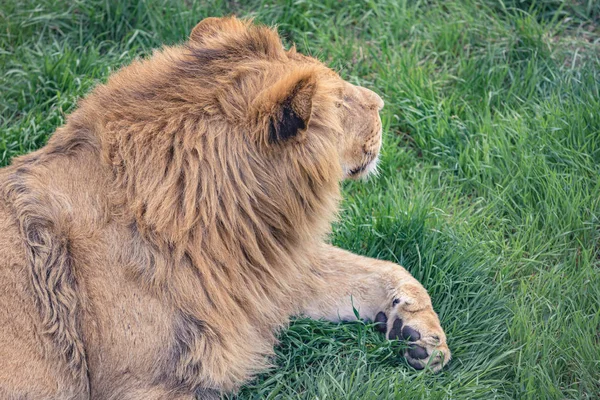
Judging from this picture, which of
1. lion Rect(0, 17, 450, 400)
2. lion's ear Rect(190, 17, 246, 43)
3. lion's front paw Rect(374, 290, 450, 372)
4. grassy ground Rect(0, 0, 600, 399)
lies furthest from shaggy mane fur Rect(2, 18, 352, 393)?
lion's front paw Rect(374, 290, 450, 372)

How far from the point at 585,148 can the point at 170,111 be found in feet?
7.84

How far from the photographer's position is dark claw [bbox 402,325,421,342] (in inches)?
138

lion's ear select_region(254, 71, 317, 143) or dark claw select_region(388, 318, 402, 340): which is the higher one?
lion's ear select_region(254, 71, 317, 143)

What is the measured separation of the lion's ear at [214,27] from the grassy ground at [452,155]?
1291 millimetres

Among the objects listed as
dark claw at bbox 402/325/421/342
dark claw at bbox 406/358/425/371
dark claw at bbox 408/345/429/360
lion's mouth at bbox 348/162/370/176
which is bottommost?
dark claw at bbox 406/358/425/371

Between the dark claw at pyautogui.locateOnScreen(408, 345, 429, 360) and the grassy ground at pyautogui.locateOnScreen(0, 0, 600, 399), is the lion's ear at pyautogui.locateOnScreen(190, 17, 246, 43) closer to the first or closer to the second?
the grassy ground at pyautogui.locateOnScreen(0, 0, 600, 399)

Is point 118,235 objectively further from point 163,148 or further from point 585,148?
point 585,148

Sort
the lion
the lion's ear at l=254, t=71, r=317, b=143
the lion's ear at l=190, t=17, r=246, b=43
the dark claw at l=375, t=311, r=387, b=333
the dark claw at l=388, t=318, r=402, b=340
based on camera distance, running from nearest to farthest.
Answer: the lion's ear at l=254, t=71, r=317, b=143, the lion, the lion's ear at l=190, t=17, r=246, b=43, the dark claw at l=388, t=318, r=402, b=340, the dark claw at l=375, t=311, r=387, b=333

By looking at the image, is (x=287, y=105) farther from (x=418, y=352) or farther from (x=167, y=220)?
(x=418, y=352)

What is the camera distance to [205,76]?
319cm

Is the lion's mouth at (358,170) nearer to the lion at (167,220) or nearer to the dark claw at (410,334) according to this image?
the lion at (167,220)

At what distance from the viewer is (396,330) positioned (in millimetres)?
3572

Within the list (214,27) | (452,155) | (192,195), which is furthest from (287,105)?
(452,155)

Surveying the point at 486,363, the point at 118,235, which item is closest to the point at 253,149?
the point at 118,235
